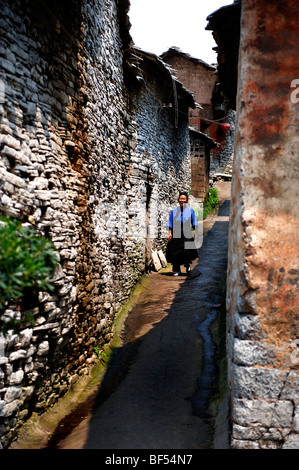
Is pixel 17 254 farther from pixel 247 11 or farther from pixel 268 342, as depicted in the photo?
pixel 247 11

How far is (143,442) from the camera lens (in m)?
3.73

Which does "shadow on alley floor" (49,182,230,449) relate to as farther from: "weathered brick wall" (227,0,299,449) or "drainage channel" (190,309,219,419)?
"weathered brick wall" (227,0,299,449)

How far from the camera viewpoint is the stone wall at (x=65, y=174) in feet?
11.5

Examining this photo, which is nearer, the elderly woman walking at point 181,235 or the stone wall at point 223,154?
the elderly woman walking at point 181,235

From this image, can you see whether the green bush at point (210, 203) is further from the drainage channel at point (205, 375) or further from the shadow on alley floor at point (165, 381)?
the drainage channel at point (205, 375)

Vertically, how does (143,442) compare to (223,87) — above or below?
below

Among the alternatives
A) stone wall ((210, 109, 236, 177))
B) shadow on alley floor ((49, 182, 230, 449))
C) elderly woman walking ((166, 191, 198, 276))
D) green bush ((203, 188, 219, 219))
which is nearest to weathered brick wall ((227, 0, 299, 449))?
shadow on alley floor ((49, 182, 230, 449))

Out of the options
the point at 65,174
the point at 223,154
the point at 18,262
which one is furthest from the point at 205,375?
the point at 223,154

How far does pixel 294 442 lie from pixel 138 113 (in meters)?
7.21

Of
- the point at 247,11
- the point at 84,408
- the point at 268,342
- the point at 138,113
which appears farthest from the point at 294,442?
the point at 138,113

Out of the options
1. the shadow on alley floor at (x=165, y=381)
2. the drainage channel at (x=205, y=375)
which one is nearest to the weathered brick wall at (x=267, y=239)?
the shadow on alley floor at (x=165, y=381)

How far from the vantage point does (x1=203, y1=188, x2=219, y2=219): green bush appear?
54.5ft

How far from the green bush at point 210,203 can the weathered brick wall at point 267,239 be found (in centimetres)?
1331

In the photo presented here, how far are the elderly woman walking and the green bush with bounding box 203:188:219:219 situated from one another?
294 inches
